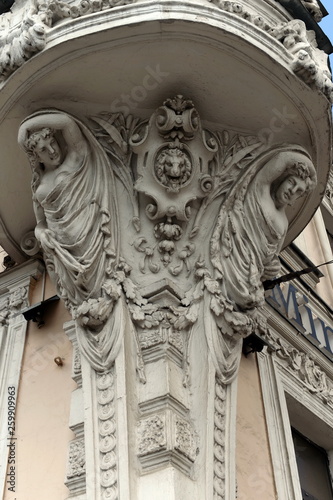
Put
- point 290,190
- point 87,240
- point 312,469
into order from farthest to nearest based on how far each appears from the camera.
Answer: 1. point 312,469
2. point 290,190
3. point 87,240

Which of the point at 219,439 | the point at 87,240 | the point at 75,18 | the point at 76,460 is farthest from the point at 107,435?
the point at 75,18

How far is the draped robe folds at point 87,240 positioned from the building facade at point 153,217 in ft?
0.04

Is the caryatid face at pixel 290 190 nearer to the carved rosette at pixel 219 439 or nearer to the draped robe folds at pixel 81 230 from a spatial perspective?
the draped robe folds at pixel 81 230

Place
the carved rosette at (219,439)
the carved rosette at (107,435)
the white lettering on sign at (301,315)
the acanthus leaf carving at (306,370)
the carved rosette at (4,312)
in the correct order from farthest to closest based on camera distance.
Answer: the white lettering on sign at (301,315), the acanthus leaf carving at (306,370), the carved rosette at (4,312), the carved rosette at (219,439), the carved rosette at (107,435)

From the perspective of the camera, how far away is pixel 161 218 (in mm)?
4621

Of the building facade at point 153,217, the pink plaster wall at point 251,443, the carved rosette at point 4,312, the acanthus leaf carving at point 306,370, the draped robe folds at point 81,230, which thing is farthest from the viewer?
the acanthus leaf carving at point 306,370

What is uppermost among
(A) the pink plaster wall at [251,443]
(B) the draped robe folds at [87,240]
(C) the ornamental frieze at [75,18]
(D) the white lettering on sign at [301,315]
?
(C) the ornamental frieze at [75,18]

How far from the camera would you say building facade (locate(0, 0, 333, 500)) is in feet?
13.4

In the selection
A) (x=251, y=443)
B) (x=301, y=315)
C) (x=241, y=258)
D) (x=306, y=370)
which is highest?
(x=301, y=315)

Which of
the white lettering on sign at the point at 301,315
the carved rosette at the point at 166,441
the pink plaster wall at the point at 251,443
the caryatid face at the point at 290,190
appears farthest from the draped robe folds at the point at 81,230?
the white lettering on sign at the point at 301,315

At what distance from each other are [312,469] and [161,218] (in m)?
2.52

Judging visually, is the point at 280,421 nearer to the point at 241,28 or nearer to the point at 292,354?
the point at 292,354

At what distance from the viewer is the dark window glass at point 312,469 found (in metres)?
5.70

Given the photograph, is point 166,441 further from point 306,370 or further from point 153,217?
point 306,370
